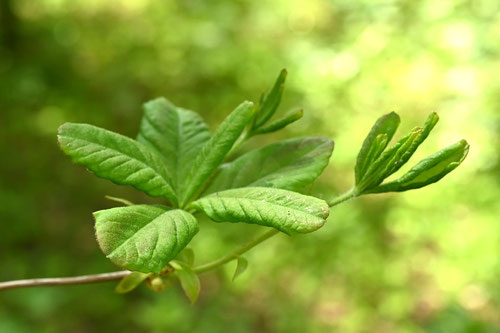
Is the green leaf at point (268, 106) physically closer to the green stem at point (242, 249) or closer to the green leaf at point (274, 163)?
the green leaf at point (274, 163)

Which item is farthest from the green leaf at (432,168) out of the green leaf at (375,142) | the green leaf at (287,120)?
the green leaf at (287,120)

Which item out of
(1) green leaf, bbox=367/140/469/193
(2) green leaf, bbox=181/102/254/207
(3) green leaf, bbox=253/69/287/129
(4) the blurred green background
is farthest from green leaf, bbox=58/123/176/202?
(4) the blurred green background

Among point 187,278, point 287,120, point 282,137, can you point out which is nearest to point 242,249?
point 187,278

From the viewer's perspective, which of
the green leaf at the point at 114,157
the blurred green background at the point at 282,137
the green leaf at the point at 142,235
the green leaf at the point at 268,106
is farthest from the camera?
the blurred green background at the point at 282,137

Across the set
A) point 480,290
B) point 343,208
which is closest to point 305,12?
point 343,208

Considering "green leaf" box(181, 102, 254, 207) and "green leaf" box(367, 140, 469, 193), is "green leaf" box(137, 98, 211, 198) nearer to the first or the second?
"green leaf" box(181, 102, 254, 207)

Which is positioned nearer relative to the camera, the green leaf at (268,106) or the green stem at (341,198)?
the green stem at (341,198)

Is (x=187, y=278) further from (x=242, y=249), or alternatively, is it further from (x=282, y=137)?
(x=282, y=137)
